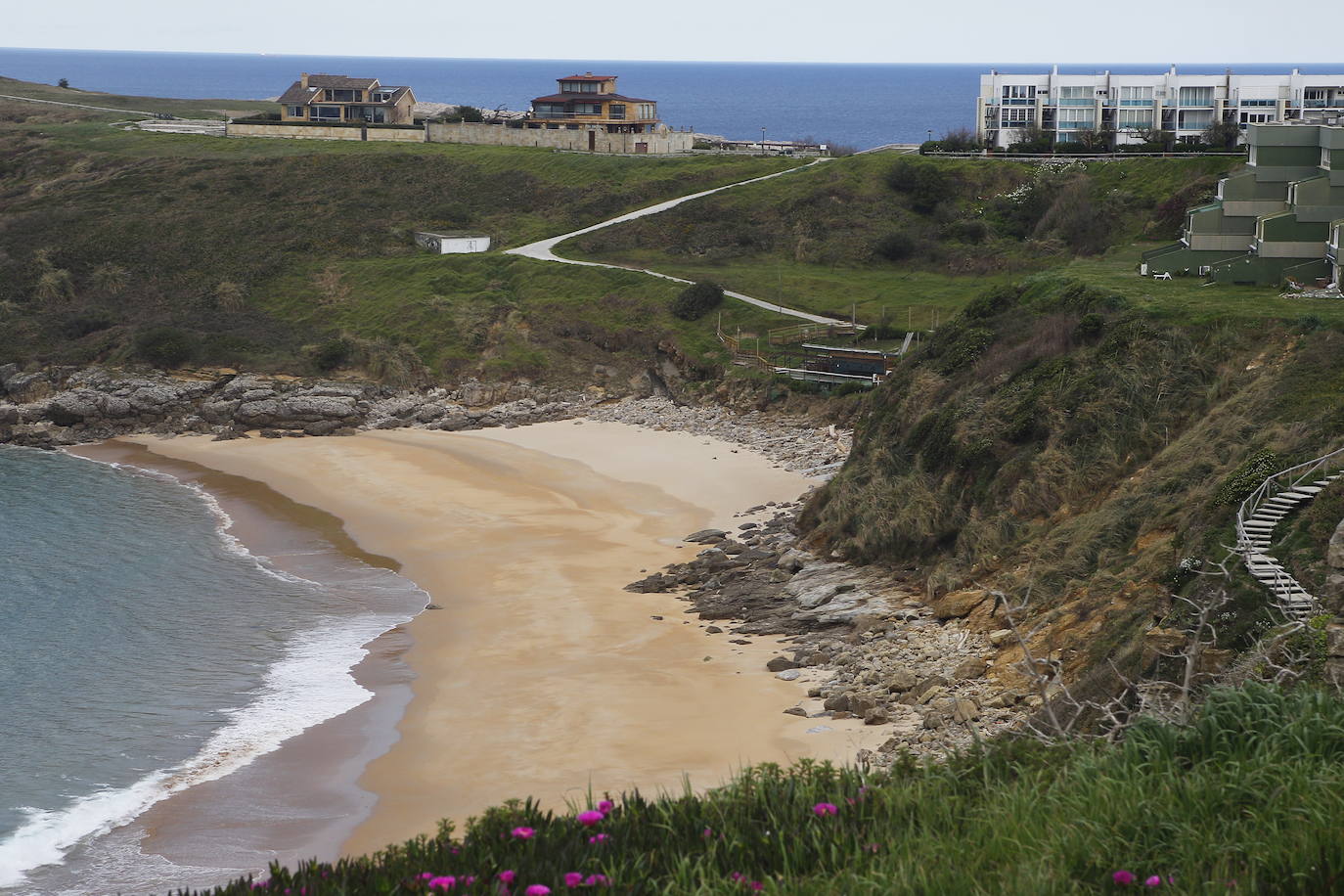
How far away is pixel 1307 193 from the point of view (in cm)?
3888

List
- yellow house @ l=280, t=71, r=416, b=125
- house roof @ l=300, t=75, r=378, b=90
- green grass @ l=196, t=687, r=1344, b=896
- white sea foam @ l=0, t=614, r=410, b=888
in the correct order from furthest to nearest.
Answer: house roof @ l=300, t=75, r=378, b=90
yellow house @ l=280, t=71, r=416, b=125
white sea foam @ l=0, t=614, r=410, b=888
green grass @ l=196, t=687, r=1344, b=896

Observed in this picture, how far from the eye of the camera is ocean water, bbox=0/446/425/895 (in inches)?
875

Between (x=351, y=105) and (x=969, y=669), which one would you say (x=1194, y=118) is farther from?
(x=969, y=669)

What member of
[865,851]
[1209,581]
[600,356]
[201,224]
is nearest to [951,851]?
[865,851]

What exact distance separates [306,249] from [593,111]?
2604cm

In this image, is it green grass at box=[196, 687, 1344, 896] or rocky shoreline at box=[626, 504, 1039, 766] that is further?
rocky shoreline at box=[626, 504, 1039, 766]

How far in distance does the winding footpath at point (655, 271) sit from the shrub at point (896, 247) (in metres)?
8.19

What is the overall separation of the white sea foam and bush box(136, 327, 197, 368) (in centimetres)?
3355

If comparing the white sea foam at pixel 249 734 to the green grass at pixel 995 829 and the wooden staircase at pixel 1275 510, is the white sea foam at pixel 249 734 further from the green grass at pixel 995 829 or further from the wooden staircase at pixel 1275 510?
the wooden staircase at pixel 1275 510

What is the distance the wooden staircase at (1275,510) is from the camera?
19328 millimetres

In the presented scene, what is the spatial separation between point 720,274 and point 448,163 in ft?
90.5

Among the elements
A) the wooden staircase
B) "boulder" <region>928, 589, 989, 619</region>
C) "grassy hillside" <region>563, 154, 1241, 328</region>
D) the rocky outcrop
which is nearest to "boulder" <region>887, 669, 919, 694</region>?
"boulder" <region>928, 589, 989, 619</region>

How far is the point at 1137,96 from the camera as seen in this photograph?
89.3 m

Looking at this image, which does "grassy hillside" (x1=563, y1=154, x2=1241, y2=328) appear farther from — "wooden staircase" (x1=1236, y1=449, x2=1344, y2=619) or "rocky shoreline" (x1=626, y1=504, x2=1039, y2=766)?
"wooden staircase" (x1=1236, y1=449, x2=1344, y2=619)
